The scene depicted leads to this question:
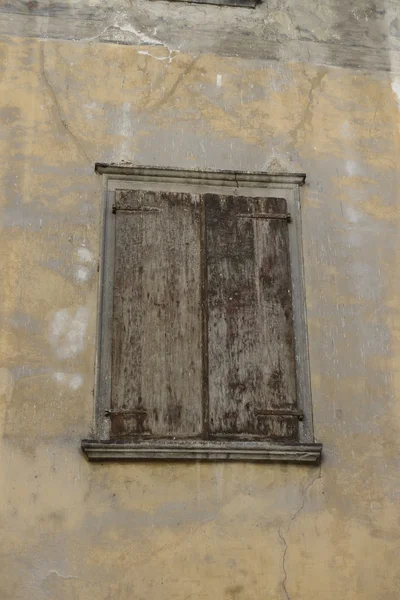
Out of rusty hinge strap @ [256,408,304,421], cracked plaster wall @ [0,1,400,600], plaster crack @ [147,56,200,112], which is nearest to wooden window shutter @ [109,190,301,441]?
rusty hinge strap @ [256,408,304,421]

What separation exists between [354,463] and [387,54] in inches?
122

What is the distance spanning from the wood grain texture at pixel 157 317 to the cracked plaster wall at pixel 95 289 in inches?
7.9

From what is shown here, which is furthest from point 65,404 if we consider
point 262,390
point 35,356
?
point 262,390

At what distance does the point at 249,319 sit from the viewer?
6180 mm

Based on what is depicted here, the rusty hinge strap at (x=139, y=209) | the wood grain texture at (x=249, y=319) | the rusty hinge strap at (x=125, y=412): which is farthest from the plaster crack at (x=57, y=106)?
the rusty hinge strap at (x=125, y=412)

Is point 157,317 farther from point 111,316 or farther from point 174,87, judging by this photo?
point 174,87

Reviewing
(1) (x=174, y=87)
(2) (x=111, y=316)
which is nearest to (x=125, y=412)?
(2) (x=111, y=316)

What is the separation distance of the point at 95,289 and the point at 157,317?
0.42m

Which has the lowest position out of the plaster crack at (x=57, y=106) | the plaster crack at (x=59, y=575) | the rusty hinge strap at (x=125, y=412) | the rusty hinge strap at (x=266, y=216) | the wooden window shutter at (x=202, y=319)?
the plaster crack at (x=59, y=575)

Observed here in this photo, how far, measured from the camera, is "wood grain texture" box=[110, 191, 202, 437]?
19.2 ft

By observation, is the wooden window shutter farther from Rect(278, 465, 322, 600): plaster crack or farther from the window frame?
Rect(278, 465, 322, 600): plaster crack

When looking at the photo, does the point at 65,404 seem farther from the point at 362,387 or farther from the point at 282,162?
the point at 282,162

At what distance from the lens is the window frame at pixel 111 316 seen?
5.71 m

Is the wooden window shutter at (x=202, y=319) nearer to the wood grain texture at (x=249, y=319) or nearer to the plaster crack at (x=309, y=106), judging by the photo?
the wood grain texture at (x=249, y=319)
